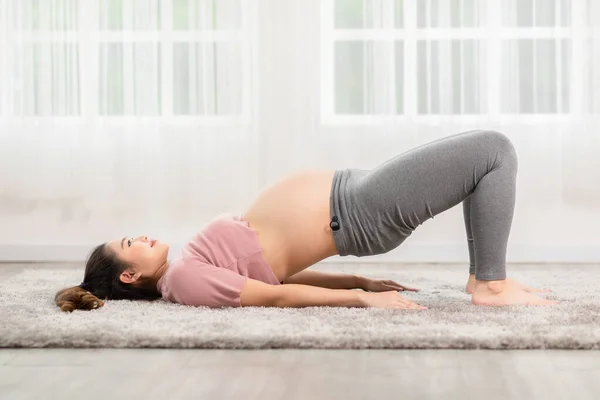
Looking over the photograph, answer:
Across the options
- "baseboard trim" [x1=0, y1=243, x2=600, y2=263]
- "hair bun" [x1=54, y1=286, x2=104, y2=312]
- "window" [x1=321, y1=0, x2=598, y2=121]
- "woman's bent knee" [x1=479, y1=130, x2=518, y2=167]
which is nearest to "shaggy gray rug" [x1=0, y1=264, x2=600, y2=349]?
"hair bun" [x1=54, y1=286, x2=104, y2=312]

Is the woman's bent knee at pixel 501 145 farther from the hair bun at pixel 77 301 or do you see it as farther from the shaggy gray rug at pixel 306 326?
the hair bun at pixel 77 301

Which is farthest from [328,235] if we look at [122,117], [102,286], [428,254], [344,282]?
[122,117]

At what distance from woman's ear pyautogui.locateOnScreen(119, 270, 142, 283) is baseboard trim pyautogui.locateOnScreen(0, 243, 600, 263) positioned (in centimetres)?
157

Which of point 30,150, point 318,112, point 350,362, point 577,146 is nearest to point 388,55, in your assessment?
point 318,112

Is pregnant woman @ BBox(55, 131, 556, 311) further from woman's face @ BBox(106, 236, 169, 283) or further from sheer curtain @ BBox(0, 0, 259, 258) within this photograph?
sheer curtain @ BBox(0, 0, 259, 258)

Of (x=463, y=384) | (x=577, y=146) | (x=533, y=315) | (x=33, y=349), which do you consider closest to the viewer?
(x=463, y=384)

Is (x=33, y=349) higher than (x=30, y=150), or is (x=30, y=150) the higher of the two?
(x=30, y=150)

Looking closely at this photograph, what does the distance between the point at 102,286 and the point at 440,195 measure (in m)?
0.93

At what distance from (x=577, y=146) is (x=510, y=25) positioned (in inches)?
23.8

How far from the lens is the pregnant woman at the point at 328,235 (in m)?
2.16

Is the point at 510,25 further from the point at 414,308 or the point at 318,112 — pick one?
the point at 414,308

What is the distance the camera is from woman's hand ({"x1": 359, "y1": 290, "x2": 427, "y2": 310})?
2.12 meters

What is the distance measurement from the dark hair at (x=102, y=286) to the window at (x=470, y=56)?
5.73ft

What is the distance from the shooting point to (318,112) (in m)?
3.81
